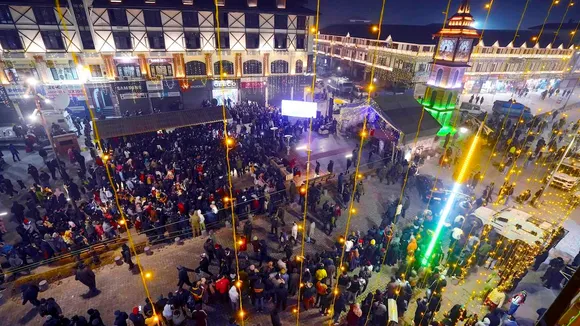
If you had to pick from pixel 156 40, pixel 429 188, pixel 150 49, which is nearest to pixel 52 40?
pixel 150 49

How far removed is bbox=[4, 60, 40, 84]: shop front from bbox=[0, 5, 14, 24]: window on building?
119 inches

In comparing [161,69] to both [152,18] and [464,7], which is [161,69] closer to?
[152,18]

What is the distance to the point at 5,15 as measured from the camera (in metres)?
21.9

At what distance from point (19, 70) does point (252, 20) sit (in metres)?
20.5

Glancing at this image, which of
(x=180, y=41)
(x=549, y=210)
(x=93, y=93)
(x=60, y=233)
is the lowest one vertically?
(x=549, y=210)

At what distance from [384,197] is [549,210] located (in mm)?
9452

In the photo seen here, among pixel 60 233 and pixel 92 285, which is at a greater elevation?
pixel 60 233

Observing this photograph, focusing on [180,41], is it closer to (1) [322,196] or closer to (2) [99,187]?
(2) [99,187]

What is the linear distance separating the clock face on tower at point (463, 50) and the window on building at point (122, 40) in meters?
28.8

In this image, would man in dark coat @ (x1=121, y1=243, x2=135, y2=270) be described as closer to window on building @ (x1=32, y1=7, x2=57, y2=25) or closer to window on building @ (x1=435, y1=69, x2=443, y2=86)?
window on building @ (x1=32, y1=7, x2=57, y2=25)

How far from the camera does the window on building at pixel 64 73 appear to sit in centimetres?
2434

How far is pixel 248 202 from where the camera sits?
542 inches

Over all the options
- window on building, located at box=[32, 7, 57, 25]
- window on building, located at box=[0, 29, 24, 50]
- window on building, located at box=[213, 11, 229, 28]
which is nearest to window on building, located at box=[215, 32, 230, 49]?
window on building, located at box=[213, 11, 229, 28]

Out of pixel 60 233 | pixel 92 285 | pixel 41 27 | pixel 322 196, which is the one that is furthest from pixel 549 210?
pixel 41 27
